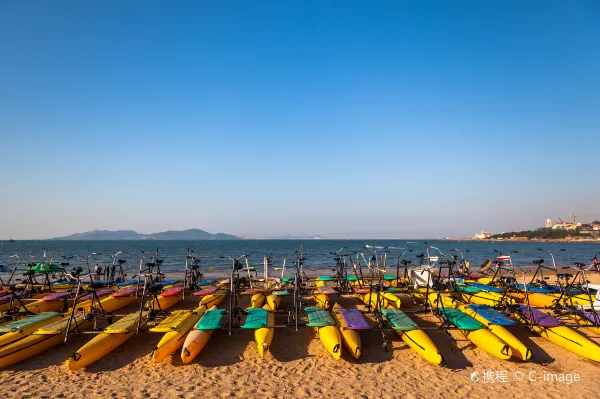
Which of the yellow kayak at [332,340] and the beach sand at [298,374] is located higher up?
the yellow kayak at [332,340]

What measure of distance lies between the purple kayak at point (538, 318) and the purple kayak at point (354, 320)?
5.25 meters

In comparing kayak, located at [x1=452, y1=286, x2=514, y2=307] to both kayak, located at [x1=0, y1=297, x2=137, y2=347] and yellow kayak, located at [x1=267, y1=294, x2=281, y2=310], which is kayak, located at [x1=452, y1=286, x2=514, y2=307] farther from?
kayak, located at [x1=0, y1=297, x2=137, y2=347]

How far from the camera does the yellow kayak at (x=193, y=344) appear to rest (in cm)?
838

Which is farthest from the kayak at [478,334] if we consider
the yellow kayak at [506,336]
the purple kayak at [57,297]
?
the purple kayak at [57,297]

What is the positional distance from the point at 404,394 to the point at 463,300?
8.62 m

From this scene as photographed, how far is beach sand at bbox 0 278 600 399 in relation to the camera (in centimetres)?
714

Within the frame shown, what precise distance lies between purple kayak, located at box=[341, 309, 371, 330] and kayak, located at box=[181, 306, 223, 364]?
3716mm

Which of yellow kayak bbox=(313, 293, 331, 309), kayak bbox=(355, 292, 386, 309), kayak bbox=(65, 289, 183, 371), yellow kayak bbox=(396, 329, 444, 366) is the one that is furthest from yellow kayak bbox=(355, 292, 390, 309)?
kayak bbox=(65, 289, 183, 371)

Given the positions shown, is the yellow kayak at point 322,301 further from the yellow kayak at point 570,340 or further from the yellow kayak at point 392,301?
the yellow kayak at point 570,340

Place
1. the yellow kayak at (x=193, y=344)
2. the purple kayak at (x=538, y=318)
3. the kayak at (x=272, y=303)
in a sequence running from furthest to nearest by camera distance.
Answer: the kayak at (x=272, y=303), the purple kayak at (x=538, y=318), the yellow kayak at (x=193, y=344)

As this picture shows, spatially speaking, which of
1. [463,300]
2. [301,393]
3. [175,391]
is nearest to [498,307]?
[463,300]

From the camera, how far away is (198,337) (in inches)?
356

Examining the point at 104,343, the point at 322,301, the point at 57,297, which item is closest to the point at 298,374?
the point at 104,343

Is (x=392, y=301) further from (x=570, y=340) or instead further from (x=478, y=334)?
(x=570, y=340)
